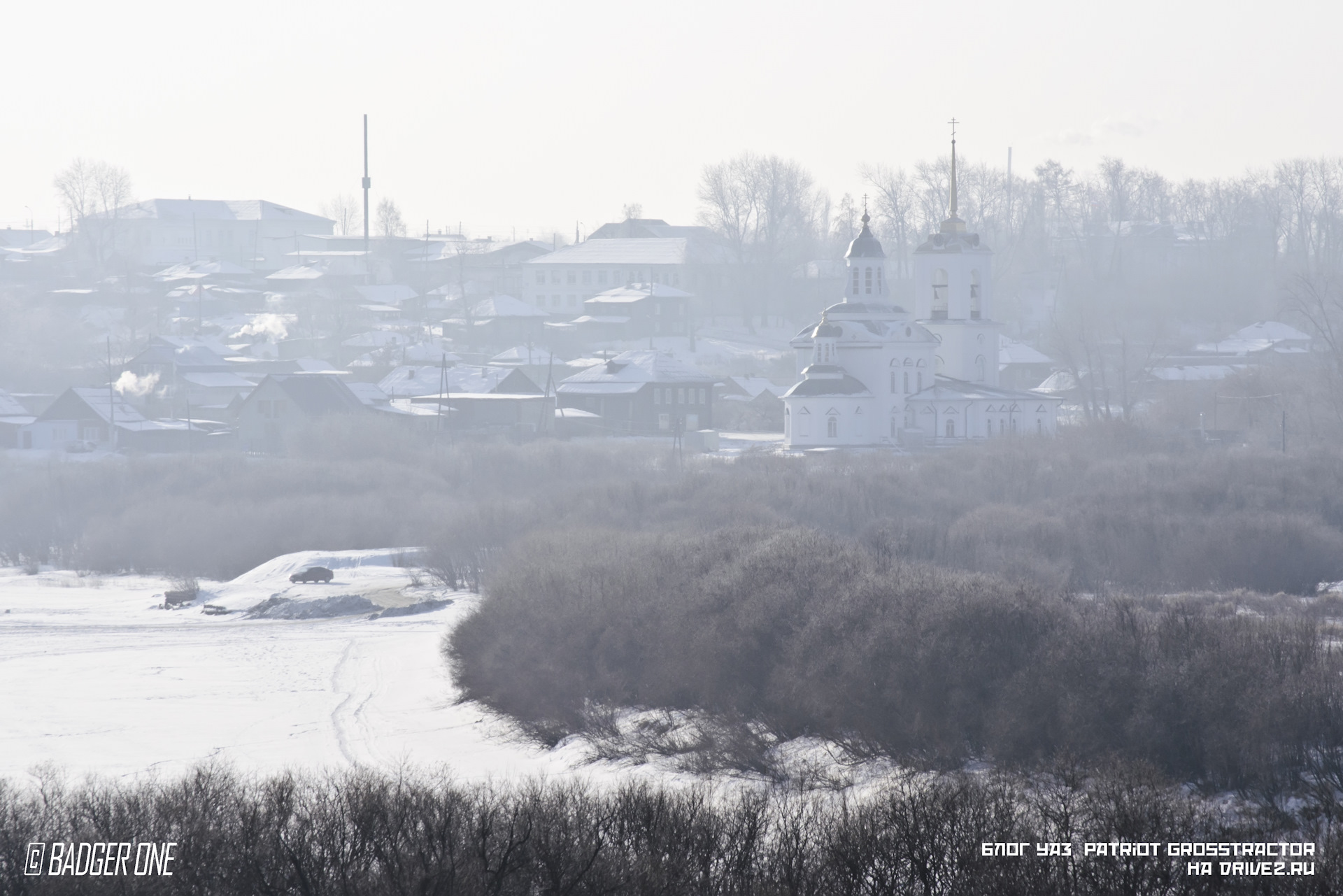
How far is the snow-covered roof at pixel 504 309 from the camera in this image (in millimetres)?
72312

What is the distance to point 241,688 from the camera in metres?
22.3

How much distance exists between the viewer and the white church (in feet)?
156

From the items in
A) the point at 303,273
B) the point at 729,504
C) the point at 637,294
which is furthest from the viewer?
the point at 303,273

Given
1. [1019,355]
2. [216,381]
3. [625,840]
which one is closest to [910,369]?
[1019,355]

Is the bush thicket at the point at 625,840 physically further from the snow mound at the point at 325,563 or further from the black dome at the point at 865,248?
the black dome at the point at 865,248

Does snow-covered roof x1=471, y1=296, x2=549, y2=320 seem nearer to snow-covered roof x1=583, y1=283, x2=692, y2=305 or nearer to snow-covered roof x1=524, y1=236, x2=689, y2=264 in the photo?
snow-covered roof x1=583, y1=283, x2=692, y2=305

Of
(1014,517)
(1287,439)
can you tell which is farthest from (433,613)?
(1287,439)

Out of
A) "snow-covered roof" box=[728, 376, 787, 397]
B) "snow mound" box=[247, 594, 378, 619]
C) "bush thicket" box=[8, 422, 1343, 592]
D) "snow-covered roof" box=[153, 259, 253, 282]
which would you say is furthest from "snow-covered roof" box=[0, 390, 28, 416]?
"snow-covered roof" box=[153, 259, 253, 282]

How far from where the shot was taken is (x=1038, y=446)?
44.8 m

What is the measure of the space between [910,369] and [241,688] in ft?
99.6

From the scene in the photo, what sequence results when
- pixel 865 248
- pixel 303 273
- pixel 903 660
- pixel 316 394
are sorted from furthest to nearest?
1. pixel 303 273
2. pixel 865 248
3. pixel 316 394
4. pixel 903 660

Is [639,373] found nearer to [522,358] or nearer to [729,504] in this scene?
[522,358]

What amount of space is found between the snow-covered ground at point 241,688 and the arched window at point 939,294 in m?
25.6

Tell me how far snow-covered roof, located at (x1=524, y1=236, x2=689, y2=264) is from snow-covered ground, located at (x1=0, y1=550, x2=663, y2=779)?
47001mm
